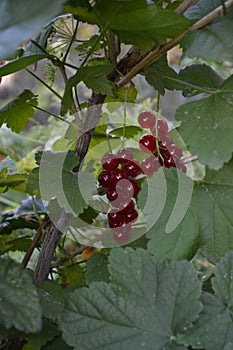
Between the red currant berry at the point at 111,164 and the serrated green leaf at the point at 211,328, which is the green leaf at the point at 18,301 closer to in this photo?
the serrated green leaf at the point at 211,328

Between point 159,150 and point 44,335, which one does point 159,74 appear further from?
point 44,335

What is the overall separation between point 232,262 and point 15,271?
221 mm

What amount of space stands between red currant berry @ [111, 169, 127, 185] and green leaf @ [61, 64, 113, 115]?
0.36ft

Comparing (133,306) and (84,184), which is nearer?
(133,306)

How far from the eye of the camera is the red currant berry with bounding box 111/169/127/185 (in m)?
0.72

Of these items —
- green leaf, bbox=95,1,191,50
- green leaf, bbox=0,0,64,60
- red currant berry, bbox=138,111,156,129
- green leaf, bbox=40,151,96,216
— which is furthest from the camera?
red currant berry, bbox=138,111,156,129

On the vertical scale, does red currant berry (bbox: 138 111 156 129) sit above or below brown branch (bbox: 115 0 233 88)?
below

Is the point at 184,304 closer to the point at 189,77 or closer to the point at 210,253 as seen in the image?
the point at 210,253

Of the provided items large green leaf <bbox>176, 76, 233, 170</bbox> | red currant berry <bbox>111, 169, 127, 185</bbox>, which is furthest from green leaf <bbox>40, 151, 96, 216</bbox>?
large green leaf <bbox>176, 76, 233, 170</bbox>

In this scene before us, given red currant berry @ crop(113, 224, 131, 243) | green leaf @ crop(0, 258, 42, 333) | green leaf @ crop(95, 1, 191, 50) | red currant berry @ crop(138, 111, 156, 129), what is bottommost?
red currant berry @ crop(113, 224, 131, 243)

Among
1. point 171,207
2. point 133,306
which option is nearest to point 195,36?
point 171,207

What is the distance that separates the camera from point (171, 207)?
23.7 inches

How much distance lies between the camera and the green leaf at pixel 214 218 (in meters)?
0.61

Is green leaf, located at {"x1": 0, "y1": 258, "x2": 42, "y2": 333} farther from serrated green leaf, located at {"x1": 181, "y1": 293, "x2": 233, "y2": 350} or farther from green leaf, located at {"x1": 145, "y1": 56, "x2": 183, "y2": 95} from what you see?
green leaf, located at {"x1": 145, "y1": 56, "x2": 183, "y2": 95}
